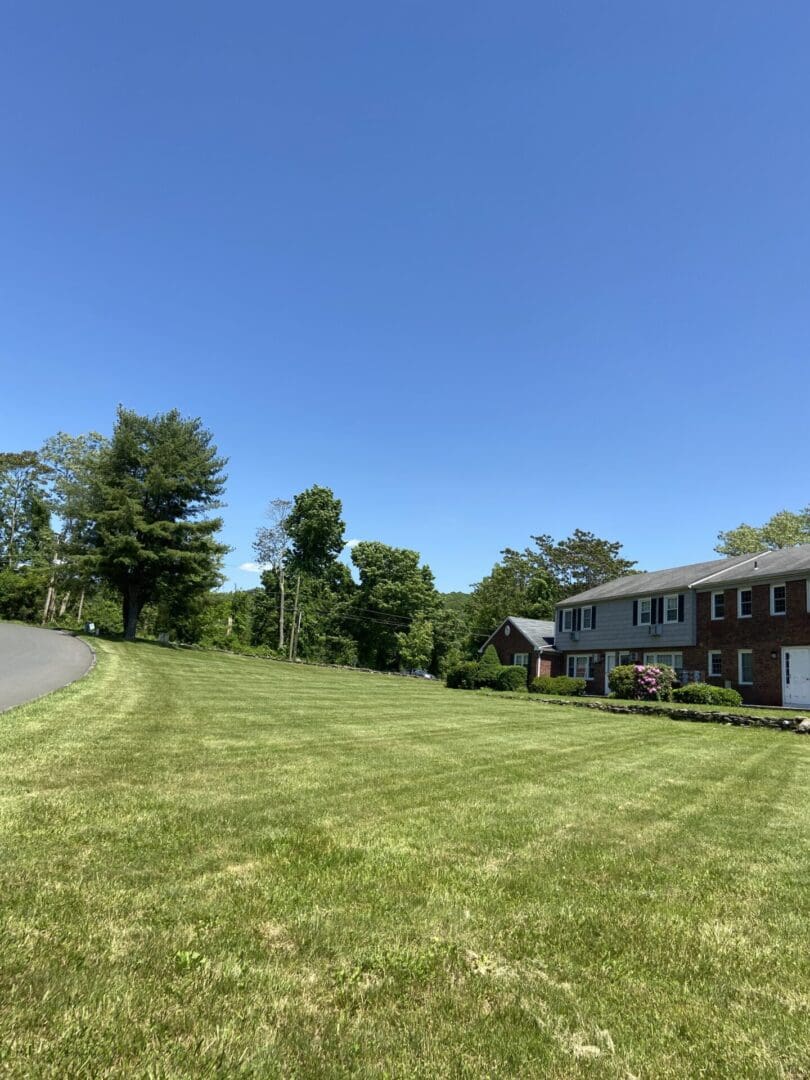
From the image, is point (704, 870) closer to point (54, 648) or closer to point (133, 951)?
point (133, 951)

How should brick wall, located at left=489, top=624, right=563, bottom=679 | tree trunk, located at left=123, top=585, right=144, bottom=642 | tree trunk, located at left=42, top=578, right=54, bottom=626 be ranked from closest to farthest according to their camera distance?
tree trunk, located at left=123, top=585, right=144, bottom=642, brick wall, located at left=489, top=624, right=563, bottom=679, tree trunk, located at left=42, top=578, right=54, bottom=626

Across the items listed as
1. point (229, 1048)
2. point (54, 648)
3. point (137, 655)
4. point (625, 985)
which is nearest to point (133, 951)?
point (229, 1048)

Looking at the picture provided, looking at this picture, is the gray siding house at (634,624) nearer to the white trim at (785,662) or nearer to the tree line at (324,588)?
the white trim at (785,662)

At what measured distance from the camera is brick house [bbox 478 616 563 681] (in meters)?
39.0

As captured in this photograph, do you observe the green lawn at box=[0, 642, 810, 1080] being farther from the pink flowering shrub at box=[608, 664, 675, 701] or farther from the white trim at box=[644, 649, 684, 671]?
the white trim at box=[644, 649, 684, 671]

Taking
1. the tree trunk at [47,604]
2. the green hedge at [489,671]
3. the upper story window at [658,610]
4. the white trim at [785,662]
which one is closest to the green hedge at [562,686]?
the green hedge at [489,671]

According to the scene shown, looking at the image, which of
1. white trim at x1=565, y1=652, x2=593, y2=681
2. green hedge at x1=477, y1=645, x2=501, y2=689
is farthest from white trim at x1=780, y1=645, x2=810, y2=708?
green hedge at x1=477, y1=645, x2=501, y2=689

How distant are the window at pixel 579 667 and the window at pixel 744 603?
10.7 metres

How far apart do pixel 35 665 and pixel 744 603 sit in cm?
2752

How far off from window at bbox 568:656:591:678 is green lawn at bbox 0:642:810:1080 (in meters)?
30.1

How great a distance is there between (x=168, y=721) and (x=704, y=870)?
8.60m

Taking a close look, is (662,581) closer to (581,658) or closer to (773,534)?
(581,658)

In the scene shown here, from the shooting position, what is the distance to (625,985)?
118 inches

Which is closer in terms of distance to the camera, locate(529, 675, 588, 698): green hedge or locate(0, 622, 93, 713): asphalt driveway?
locate(0, 622, 93, 713): asphalt driveway
